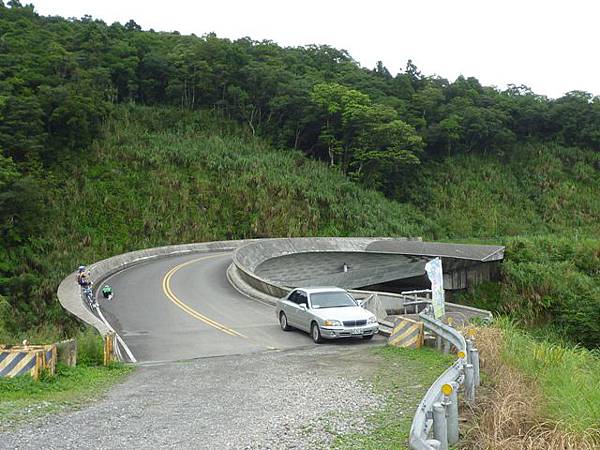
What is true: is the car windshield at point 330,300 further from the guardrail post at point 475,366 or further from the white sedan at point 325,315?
the guardrail post at point 475,366

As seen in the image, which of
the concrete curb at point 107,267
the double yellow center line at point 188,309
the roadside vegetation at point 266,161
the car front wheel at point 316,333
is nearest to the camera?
the car front wheel at point 316,333

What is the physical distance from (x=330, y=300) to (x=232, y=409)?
8249 mm

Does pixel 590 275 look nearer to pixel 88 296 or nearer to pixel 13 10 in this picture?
pixel 88 296

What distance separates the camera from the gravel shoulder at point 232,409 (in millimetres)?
7426

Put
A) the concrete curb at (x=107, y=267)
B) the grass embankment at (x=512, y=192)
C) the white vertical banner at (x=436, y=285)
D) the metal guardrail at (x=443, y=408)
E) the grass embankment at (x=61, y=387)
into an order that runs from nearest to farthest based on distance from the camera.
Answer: the metal guardrail at (x=443, y=408) < the grass embankment at (x=61, y=387) < the white vertical banner at (x=436, y=285) < the concrete curb at (x=107, y=267) < the grass embankment at (x=512, y=192)

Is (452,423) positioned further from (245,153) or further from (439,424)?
(245,153)

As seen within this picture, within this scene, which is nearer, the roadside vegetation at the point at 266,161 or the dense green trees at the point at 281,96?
the roadside vegetation at the point at 266,161

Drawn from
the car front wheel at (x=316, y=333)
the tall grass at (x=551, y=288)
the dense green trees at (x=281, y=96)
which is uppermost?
the dense green trees at (x=281, y=96)

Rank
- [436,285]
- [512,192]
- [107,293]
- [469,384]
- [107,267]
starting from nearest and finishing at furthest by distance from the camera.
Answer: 1. [469,384]
2. [436,285]
3. [107,293]
4. [107,267]
5. [512,192]

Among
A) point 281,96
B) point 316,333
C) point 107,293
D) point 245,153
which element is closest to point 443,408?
point 316,333

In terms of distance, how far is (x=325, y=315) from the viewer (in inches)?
623

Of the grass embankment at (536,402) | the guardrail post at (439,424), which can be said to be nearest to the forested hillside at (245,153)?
the grass embankment at (536,402)

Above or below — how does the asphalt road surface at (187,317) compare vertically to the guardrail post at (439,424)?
below

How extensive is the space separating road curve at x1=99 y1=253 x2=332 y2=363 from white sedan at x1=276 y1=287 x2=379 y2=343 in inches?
18.7
